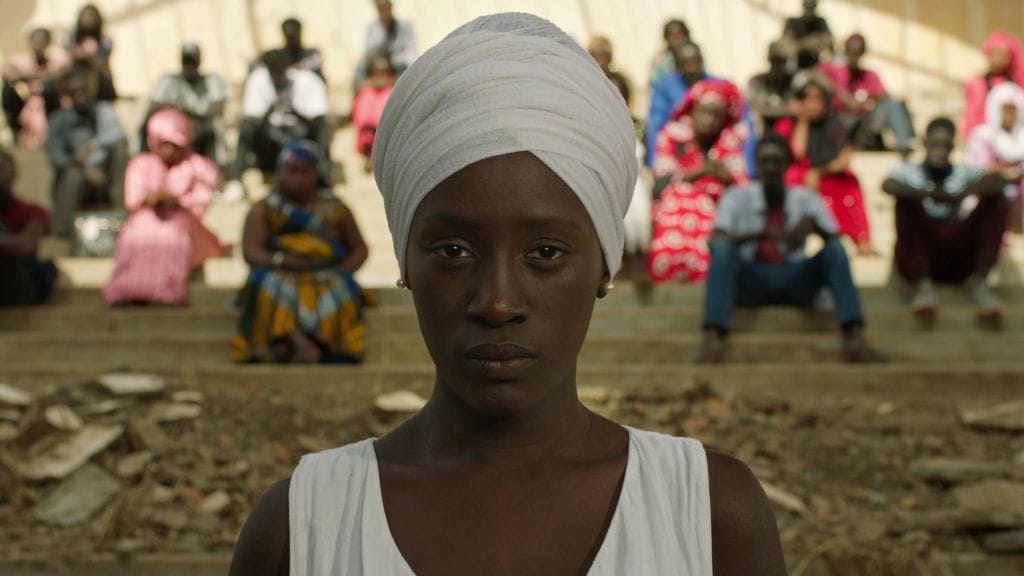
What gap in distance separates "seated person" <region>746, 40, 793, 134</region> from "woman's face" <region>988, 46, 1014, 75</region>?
1896mm

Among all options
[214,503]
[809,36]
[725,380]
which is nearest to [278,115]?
[809,36]

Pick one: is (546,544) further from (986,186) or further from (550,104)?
(986,186)

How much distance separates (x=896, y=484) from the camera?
6.46 meters

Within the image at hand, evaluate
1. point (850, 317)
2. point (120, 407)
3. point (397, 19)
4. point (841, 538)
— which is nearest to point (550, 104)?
point (841, 538)

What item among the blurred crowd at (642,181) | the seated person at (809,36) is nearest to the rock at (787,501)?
the blurred crowd at (642,181)

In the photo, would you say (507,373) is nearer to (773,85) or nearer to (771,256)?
(771,256)

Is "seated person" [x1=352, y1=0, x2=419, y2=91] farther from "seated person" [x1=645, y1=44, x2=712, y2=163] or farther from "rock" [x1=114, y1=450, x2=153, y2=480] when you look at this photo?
"rock" [x1=114, y1=450, x2=153, y2=480]

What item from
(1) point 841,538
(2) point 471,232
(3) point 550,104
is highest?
(3) point 550,104

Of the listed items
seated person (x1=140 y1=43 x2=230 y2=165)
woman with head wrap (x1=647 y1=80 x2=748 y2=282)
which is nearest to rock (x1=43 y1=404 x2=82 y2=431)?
woman with head wrap (x1=647 y1=80 x2=748 y2=282)

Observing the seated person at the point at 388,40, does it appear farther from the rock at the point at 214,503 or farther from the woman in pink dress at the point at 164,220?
the rock at the point at 214,503

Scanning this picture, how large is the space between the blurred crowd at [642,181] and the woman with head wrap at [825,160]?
2 centimetres

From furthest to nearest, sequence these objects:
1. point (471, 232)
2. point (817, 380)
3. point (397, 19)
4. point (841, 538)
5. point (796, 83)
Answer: point (397, 19) → point (796, 83) → point (817, 380) → point (841, 538) → point (471, 232)

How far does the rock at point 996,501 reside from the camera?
571 centimetres

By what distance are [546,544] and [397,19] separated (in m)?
12.5
